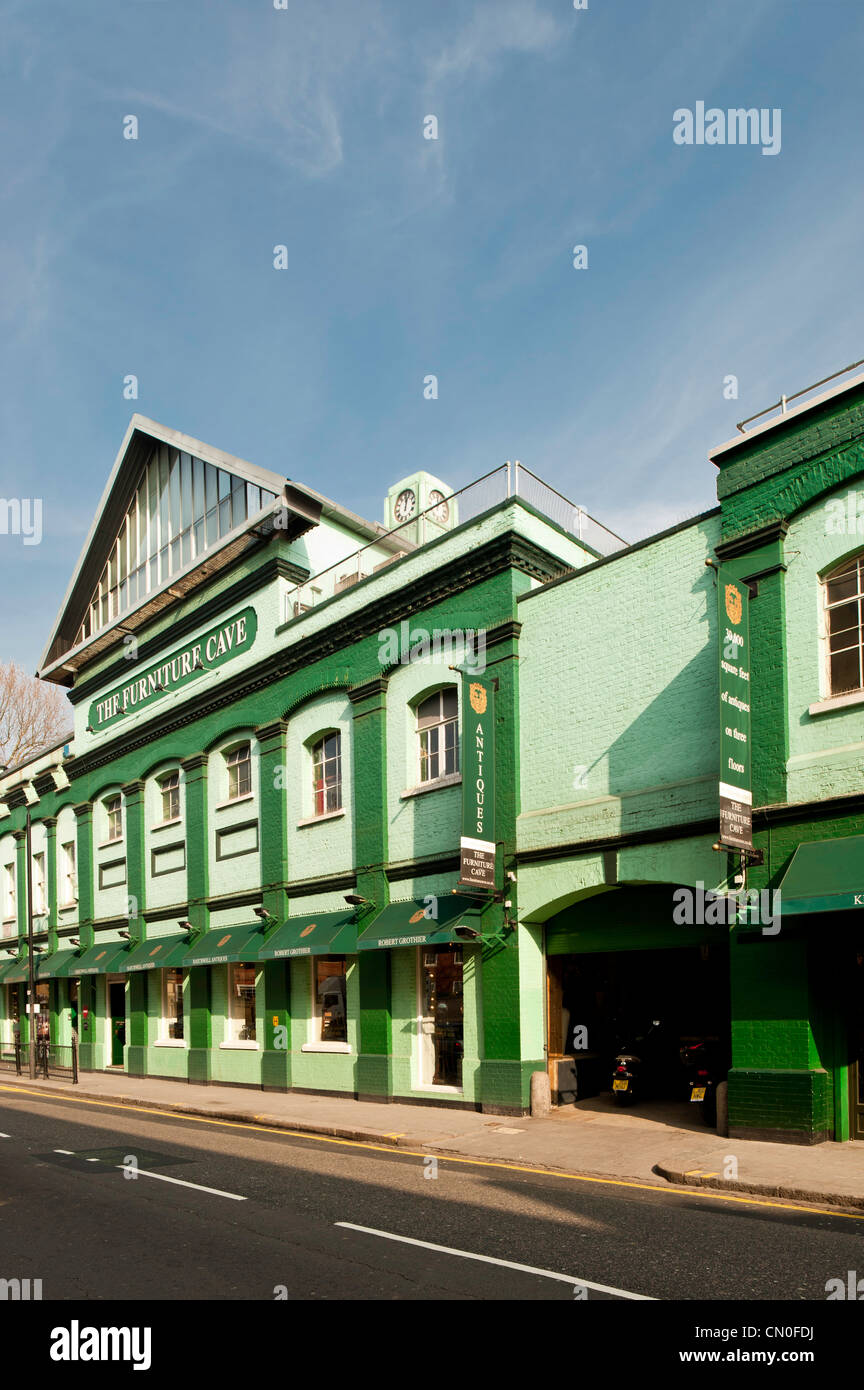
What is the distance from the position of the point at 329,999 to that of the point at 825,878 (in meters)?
12.1

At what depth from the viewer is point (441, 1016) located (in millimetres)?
18422

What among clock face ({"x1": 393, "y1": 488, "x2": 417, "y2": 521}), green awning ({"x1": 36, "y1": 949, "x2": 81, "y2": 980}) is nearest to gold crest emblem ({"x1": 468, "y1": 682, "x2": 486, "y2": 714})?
clock face ({"x1": 393, "y1": 488, "x2": 417, "y2": 521})

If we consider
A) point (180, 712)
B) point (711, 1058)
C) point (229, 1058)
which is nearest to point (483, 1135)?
point (711, 1058)

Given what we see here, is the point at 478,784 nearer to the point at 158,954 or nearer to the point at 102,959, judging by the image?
the point at 158,954

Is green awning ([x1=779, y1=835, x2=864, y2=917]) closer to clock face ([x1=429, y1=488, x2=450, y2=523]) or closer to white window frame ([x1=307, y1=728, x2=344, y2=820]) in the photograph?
white window frame ([x1=307, y1=728, x2=344, y2=820])

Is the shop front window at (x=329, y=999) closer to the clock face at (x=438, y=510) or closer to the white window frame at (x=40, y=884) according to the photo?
the clock face at (x=438, y=510)

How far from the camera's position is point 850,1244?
327 inches

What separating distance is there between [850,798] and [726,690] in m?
1.96

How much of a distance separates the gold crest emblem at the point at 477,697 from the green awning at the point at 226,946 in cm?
849

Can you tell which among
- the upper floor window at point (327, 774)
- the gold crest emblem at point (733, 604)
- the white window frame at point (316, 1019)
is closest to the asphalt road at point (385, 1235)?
the gold crest emblem at point (733, 604)

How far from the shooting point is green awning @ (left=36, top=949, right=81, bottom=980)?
32112 millimetres

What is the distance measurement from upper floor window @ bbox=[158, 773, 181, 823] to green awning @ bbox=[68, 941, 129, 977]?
4.13 metres

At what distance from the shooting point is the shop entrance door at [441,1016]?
18.1 metres
